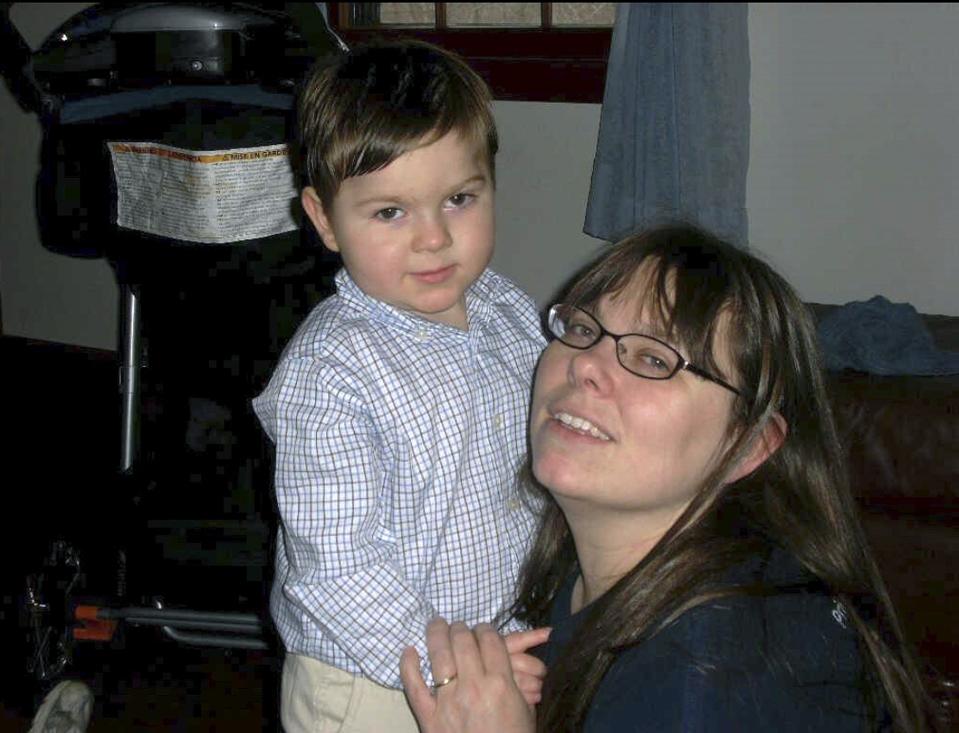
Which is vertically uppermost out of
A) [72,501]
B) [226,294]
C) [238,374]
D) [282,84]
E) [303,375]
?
[282,84]

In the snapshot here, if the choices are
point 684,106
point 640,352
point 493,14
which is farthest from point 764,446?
point 493,14

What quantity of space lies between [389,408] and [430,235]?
0.66ft

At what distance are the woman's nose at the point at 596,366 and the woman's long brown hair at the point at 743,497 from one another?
6 centimetres

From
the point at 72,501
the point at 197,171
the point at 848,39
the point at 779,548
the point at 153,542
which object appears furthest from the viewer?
the point at 72,501

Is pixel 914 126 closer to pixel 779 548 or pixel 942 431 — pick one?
pixel 942 431

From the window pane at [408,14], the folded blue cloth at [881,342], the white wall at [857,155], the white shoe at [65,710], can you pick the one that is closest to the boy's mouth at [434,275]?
the white wall at [857,155]

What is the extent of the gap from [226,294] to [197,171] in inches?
16.9

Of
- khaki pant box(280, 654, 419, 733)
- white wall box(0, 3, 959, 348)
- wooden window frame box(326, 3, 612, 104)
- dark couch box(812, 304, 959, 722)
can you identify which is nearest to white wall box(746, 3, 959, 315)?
white wall box(0, 3, 959, 348)

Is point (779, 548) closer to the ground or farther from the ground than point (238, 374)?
farther from the ground

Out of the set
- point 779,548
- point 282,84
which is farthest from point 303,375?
point 282,84

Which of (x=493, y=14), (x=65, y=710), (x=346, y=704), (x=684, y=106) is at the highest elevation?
(x=493, y=14)

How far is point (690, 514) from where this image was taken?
1109 millimetres

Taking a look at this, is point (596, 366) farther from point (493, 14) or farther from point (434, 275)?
point (493, 14)

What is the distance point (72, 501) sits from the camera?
10.6 feet
